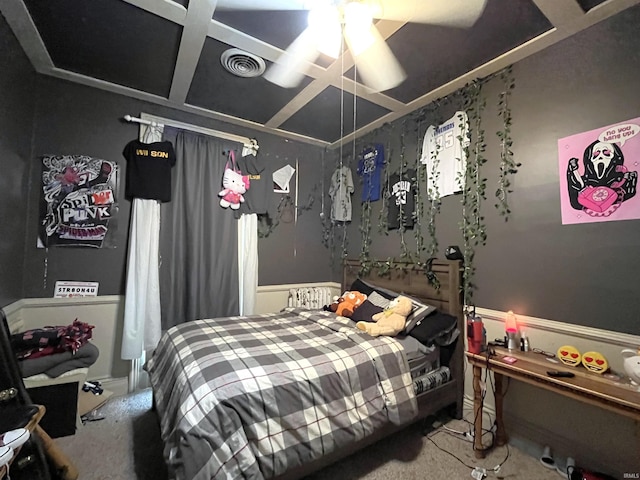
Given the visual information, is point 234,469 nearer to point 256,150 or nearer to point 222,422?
point 222,422

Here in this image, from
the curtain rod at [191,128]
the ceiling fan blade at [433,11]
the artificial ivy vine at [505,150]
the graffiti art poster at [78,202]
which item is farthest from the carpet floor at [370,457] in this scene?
the ceiling fan blade at [433,11]

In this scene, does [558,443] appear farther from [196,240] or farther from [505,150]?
[196,240]

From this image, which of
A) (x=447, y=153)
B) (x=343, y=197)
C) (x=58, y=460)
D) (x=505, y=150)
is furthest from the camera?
(x=343, y=197)

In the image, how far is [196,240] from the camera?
9.74 feet

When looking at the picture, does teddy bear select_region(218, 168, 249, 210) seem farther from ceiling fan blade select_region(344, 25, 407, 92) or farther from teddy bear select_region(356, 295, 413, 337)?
teddy bear select_region(356, 295, 413, 337)

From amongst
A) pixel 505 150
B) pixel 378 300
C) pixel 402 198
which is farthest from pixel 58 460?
pixel 505 150

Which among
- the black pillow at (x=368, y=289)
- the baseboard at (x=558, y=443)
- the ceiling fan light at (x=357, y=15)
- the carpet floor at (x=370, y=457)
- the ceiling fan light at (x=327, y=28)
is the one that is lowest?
the carpet floor at (x=370, y=457)

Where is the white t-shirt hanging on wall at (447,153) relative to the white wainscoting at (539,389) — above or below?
above

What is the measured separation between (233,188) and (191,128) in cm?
74

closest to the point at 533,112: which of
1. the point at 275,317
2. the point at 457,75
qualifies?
the point at 457,75

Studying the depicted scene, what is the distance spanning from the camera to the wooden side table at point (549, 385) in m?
1.34

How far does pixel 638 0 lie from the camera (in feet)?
5.21

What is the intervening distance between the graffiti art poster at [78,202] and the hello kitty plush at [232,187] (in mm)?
982

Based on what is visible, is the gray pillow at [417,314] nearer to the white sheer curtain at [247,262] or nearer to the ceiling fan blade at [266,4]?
the white sheer curtain at [247,262]
